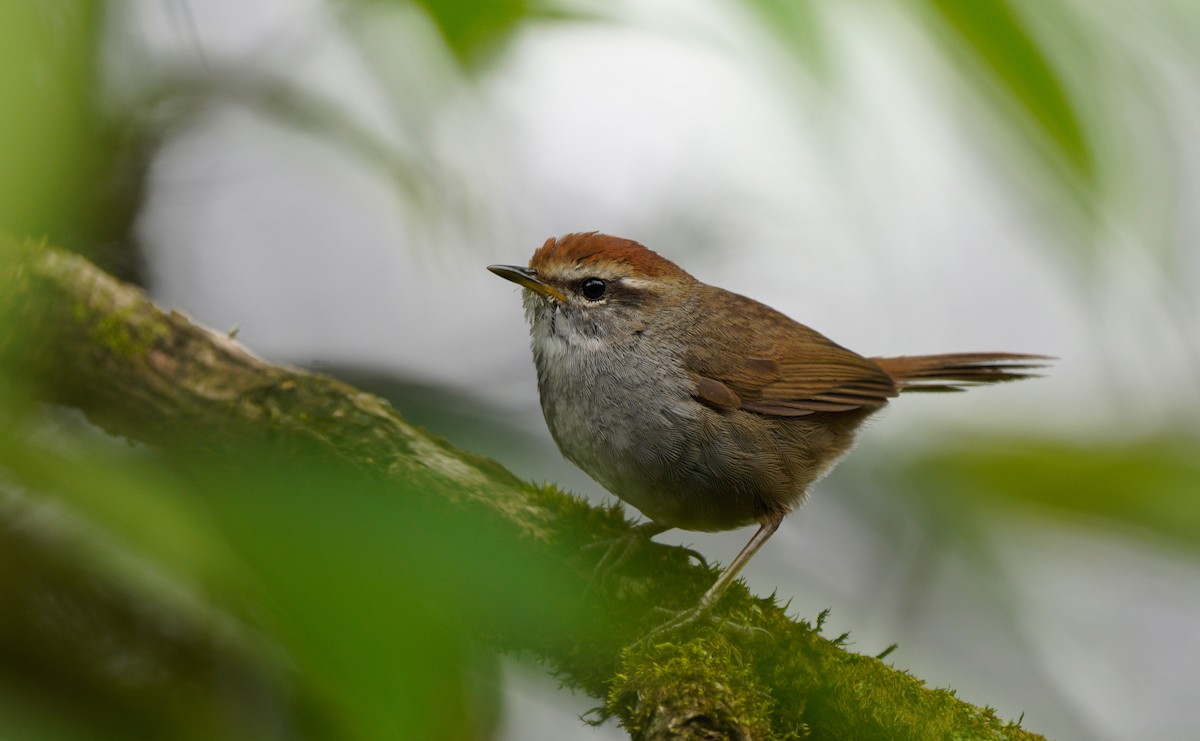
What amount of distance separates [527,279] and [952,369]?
1958 mm

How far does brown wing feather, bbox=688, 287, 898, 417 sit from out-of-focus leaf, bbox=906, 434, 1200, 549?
2.85 ft

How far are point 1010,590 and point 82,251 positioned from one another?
323cm

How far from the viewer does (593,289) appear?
12.6 ft

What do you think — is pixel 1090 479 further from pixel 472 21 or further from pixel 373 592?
pixel 373 592

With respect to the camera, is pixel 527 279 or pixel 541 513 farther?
pixel 527 279

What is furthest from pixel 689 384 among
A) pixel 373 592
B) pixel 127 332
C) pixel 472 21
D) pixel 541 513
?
pixel 373 592

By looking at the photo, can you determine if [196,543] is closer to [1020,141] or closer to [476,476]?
[1020,141]

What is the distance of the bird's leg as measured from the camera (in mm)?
2985

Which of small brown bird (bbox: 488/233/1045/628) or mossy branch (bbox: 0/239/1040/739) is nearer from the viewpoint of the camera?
mossy branch (bbox: 0/239/1040/739)

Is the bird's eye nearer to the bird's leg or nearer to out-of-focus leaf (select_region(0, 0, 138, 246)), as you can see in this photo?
the bird's leg

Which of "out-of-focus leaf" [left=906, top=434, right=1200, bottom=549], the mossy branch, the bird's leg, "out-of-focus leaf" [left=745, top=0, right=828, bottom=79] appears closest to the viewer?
"out-of-focus leaf" [left=745, top=0, right=828, bottom=79]

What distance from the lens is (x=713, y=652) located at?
271 cm

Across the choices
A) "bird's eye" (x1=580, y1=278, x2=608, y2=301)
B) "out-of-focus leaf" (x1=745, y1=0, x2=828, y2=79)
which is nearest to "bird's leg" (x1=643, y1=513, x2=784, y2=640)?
"bird's eye" (x1=580, y1=278, x2=608, y2=301)

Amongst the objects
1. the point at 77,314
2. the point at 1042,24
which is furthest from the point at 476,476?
the point at 1042,24
